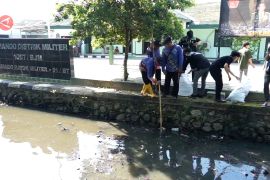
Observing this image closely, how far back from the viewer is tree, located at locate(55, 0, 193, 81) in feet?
30.9

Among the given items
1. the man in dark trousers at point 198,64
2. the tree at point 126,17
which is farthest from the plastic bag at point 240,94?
the tree at point 126,17

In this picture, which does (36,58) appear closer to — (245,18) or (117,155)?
(117,155)

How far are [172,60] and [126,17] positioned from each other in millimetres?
2423

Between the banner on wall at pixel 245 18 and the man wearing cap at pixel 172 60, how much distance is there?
1.47m

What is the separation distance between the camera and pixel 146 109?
28.6 ft

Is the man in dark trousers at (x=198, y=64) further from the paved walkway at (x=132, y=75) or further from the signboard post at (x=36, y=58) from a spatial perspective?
the signboard post at (x=36, y=58)

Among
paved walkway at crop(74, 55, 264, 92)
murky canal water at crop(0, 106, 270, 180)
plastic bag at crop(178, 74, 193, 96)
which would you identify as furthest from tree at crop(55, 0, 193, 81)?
murky canal water at crop(0, 106, 270, 180)

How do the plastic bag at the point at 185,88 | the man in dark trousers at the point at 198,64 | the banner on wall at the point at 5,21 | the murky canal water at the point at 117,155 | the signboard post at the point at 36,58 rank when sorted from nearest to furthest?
the murky canal water at the point at 117,155, the man in dark trousers at the point at 198,64, the plastic bag at the point at 185,88, the signboard post at the point at 36,58, the banner on wall at the point at 5,21

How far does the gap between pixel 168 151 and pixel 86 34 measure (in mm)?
4850

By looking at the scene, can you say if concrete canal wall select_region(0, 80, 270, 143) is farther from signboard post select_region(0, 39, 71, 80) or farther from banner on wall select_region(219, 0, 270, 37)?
banner on wall select_region(219, 0, 270, 37)

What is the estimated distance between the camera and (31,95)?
11156mm

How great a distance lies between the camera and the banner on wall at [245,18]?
7922mm

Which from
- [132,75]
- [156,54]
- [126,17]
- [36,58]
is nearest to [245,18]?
[156,54]

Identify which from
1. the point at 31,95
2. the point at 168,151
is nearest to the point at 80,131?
the point at 168,151
